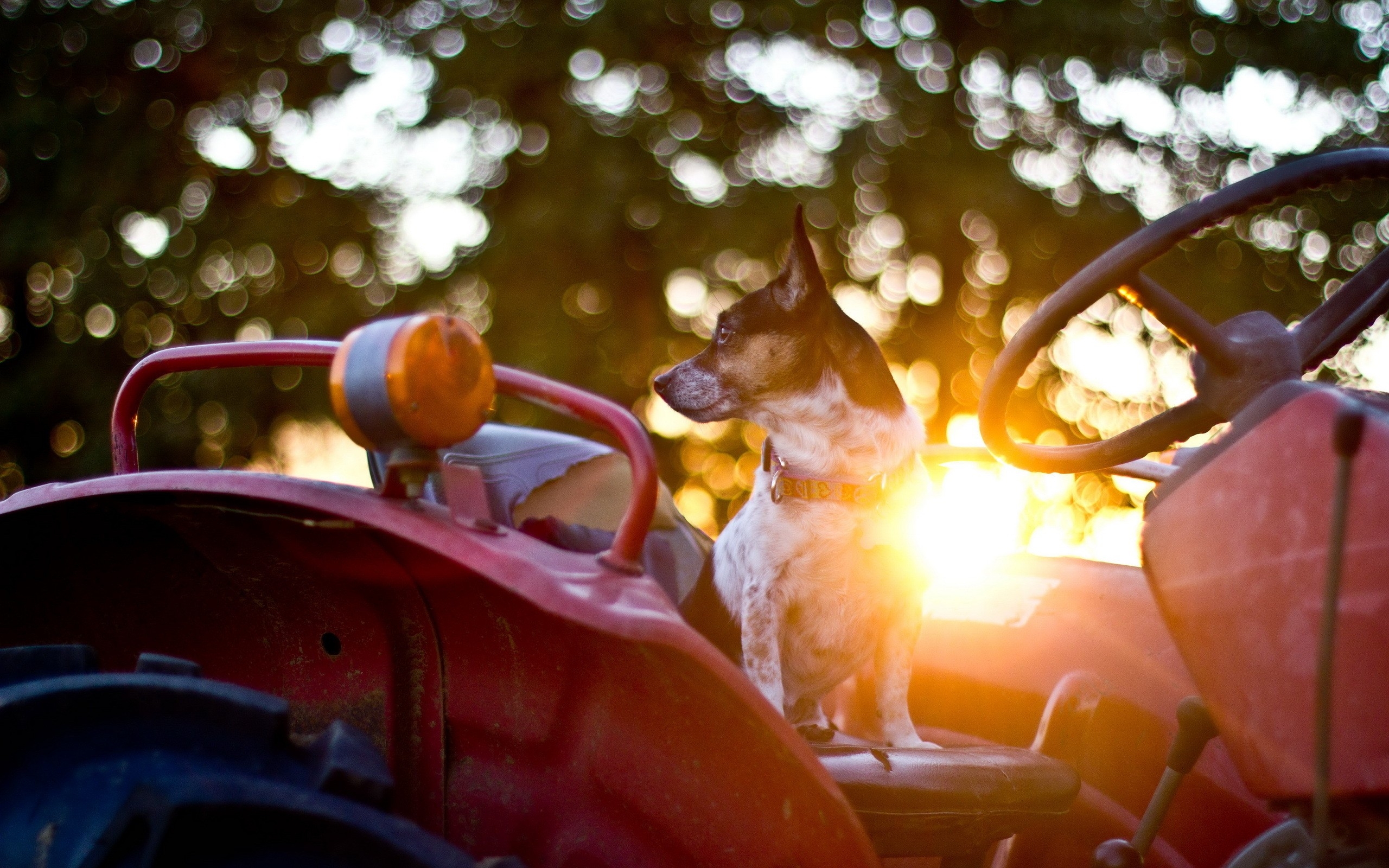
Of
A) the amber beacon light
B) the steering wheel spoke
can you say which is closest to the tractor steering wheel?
the steering wheel spoke

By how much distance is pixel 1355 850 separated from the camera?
92 centimetres

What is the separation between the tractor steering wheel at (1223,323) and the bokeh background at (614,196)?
887cm

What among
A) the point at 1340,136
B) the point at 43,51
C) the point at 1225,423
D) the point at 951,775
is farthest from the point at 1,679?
the point at 43,51

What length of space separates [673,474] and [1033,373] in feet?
12.7

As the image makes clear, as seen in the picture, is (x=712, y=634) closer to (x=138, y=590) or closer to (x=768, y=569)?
(x=768, y=569)

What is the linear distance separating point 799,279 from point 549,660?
6.47 ft

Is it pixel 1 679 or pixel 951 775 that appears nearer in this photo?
pixel 1 679

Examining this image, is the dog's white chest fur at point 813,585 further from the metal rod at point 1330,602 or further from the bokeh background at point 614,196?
the bokeh background at point 614,196

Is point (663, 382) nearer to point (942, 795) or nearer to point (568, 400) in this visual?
point (942, 795)

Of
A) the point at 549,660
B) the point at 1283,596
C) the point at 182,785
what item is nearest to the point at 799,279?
the point at 549,660

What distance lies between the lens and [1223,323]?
4.34 feet

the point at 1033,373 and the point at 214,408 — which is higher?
the point at 1033,373

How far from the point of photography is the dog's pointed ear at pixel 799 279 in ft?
9.73

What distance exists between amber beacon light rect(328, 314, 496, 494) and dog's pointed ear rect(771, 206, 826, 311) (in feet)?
6.52
